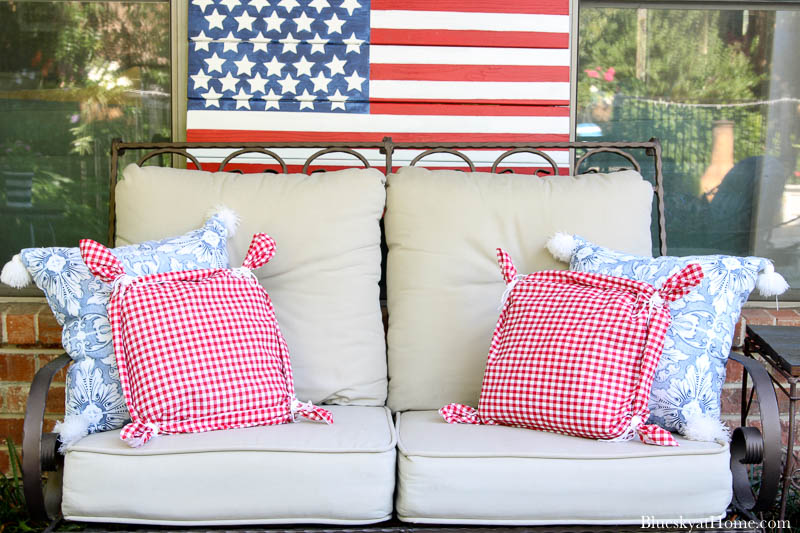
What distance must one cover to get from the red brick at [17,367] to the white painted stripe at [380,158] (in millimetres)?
890

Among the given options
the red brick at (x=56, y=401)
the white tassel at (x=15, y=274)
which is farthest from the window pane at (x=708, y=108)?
the red brick at (x=56, y=401)

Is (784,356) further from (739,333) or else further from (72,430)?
(72,430)

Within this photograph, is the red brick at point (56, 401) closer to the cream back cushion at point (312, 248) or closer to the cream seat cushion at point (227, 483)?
the cream back cushion at point (312, 248)

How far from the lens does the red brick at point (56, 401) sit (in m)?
2.44

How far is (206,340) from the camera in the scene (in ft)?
5.51

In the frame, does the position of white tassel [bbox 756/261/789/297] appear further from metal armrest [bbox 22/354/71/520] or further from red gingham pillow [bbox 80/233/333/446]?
metal armrest [bbox 22/354/71/520]

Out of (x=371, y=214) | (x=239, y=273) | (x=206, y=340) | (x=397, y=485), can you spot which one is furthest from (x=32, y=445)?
(x=371, y=214)

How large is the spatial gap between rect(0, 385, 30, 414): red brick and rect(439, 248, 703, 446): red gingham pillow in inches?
63.1

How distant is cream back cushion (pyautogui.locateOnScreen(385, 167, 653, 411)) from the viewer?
196 cm

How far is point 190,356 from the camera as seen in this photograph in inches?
65.1

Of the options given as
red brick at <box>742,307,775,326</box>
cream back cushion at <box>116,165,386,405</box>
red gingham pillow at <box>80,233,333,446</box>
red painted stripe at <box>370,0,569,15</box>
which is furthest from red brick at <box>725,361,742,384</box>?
red gingham pillow at <box>80,233,333,446</box>

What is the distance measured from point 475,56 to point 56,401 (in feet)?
6.12

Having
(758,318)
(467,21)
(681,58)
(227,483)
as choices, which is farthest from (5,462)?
(681,58)

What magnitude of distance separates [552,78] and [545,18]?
22 cm
